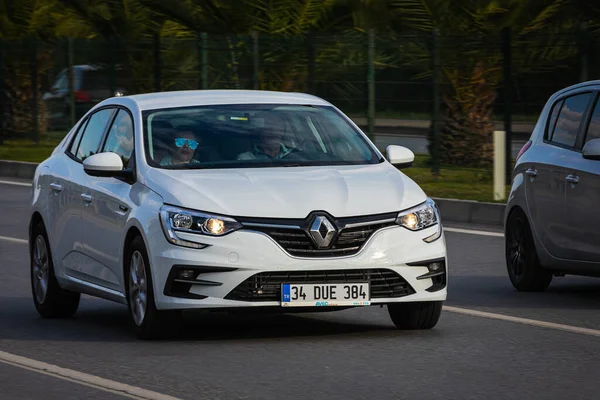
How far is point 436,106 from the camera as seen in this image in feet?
78.8

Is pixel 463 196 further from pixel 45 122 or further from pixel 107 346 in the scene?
pixel 45 122

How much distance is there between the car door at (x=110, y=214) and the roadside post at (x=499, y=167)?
9.88 meters

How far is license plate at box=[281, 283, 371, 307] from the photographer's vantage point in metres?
9.25

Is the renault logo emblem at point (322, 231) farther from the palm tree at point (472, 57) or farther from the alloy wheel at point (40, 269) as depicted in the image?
the palm tree at point (472, 57)

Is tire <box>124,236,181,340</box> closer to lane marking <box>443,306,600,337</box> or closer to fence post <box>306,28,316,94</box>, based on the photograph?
lane marking <box>443,306,600,337</box>

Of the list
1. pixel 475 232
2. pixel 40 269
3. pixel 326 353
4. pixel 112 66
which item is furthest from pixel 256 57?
pixel 326 353

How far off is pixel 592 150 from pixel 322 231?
286 centimetres

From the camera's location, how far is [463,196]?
20.5 m

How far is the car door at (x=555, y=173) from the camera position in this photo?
11906mm

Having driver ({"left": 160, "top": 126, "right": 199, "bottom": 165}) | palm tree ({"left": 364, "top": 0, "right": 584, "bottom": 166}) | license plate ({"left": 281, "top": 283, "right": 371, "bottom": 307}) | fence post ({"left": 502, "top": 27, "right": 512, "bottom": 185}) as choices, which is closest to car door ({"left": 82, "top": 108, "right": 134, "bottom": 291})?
driver ({"left": 160, "top": 126, "right": 199, "bottom": 165})

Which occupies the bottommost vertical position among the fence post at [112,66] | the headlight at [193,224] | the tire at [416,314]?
the fence post at [112,66]

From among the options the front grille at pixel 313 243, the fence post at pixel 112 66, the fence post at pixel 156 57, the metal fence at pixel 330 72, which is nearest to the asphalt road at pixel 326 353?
the front grille at pixel 313 243

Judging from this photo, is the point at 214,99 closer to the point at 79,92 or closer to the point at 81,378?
the point at 81,378

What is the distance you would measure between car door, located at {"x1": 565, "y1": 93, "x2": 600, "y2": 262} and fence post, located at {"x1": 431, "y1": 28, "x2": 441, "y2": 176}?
1191cm
